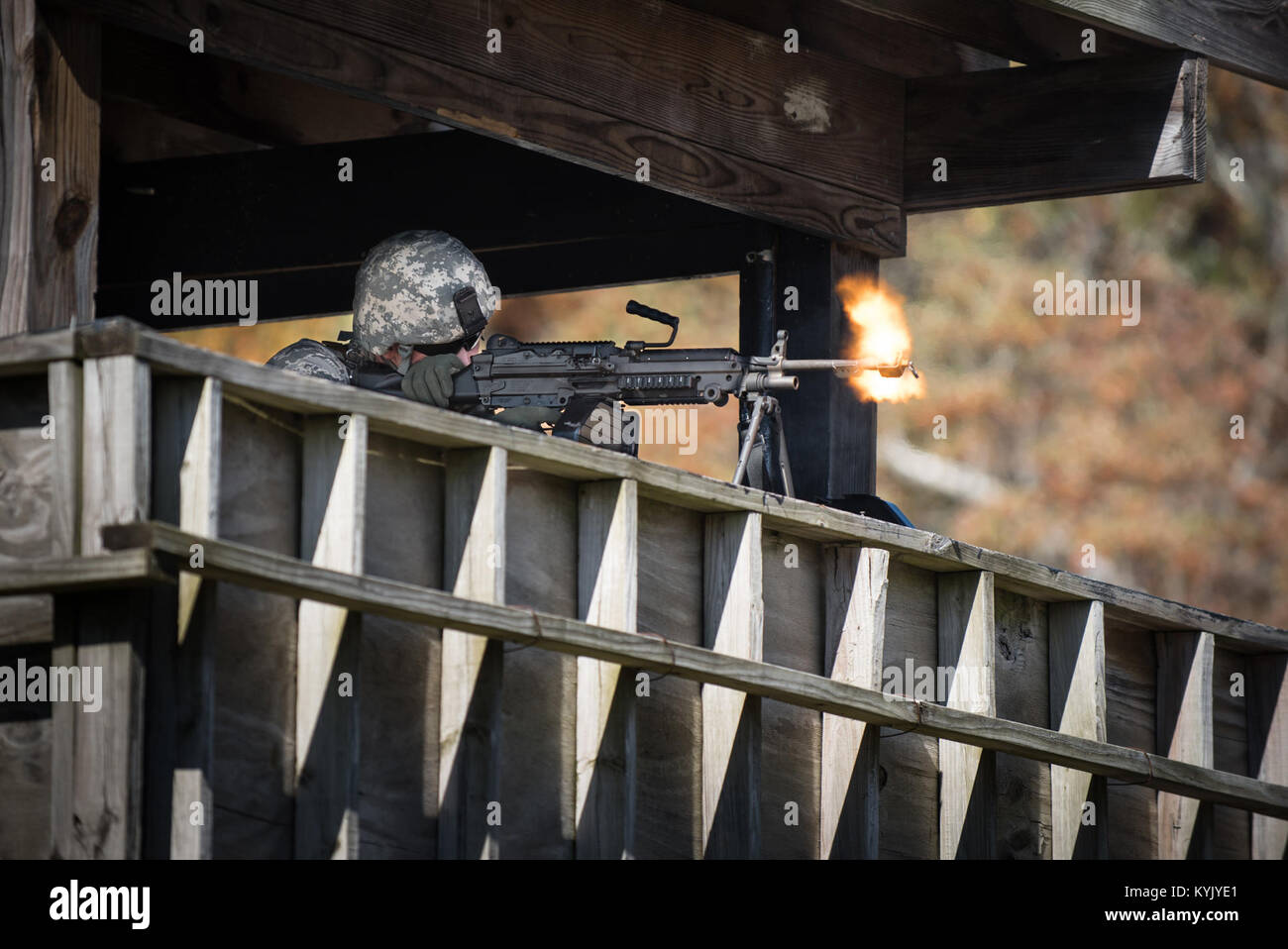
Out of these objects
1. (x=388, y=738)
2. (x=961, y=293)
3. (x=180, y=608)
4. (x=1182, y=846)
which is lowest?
(x=1182, y=846)

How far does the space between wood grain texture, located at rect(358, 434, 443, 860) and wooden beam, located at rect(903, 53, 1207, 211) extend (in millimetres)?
3390

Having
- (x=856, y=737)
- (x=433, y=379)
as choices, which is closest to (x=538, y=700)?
(x=856, y=737)

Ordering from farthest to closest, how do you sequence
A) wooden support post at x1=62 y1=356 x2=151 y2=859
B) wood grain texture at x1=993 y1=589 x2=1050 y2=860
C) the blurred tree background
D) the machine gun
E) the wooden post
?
the blurred tree background, the machine gun, wood grain texture at x1=993 y1=589 x2=1050 y2=860, the wooden post, wooden support post at x1=62 y1=356 x2=151 y2=859

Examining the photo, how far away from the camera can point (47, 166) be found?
535cm

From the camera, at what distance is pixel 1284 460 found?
2948 cm

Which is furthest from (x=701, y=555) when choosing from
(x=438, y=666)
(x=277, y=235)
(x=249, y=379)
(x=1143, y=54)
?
(x=277, y=235)

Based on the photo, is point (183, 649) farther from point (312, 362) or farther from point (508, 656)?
point (312, 362)

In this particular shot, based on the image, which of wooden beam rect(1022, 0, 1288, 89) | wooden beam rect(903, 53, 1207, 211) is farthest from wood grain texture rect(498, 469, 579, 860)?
wooden beam rect(903, 53, 1207, 211)

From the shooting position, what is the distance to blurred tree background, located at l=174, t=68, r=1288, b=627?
2900 centimetres

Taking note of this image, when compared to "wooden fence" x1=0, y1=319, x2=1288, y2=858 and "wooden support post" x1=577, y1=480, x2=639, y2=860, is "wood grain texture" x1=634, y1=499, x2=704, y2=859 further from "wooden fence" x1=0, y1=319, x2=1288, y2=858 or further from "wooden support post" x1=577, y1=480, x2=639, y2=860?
"wooden support post" x1=577, y1=480, x2=639, y2=860

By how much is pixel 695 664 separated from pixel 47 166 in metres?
2.10

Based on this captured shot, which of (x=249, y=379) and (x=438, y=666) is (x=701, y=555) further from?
(x=249, y=379)

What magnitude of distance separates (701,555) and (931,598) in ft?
3.37
